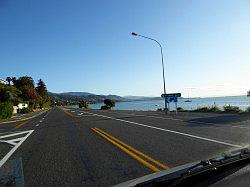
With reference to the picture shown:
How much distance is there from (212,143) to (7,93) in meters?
85.0

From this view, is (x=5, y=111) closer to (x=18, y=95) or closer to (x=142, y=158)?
(x=142, y=158)

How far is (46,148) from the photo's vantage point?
12.2 m

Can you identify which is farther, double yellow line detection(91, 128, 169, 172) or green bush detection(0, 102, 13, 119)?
green bush detection(0, 102, 13, 119)

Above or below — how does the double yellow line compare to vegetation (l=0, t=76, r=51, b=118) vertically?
below

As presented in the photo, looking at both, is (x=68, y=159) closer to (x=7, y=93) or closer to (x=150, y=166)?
(x=150, y=166)

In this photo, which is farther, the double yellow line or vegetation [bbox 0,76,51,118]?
vegetation [bbox 0,76,51,118]

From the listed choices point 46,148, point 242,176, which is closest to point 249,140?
point 46,148

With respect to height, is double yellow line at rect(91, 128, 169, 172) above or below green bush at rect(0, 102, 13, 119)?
below

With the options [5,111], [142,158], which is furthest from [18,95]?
[142,158]

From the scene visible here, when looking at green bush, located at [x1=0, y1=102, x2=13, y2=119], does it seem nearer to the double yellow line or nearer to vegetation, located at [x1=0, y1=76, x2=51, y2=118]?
vegetation, located at [x1=0, y1=76, x2=51, y2=118]

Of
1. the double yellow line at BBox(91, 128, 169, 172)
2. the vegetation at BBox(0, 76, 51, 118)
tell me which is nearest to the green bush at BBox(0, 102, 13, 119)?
the vegetation at BBox(0, 76, 51, 118)

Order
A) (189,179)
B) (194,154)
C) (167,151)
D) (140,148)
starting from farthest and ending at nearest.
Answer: (140,148) < (167,151) < (194,154) < (189,179)

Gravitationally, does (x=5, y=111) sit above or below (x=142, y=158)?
above

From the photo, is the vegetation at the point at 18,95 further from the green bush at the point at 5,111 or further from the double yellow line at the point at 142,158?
the double yellow line at the point at 142,158
